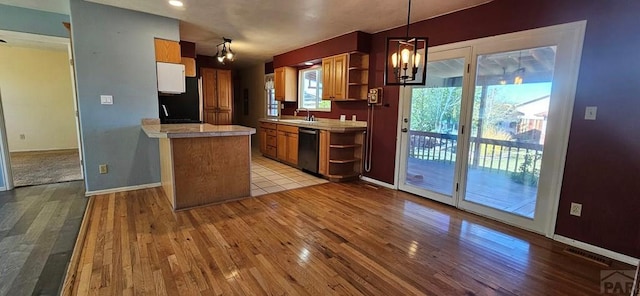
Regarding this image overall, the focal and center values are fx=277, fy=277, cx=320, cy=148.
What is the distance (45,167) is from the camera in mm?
4949

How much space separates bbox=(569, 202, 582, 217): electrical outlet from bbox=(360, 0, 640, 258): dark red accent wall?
34 millimetres

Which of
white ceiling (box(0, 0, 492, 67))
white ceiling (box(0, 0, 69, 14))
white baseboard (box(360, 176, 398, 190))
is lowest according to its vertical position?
white baseboard (box(360, 176, 398, 190))

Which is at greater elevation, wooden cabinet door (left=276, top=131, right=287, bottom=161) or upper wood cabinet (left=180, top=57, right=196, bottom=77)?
upper wood cabinet (left=180, top=57, right=196, bottom=77)

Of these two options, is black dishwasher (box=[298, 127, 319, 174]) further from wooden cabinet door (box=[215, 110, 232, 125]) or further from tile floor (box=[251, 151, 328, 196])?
wooden cabinet door (box=[215, 110, 232, 125])

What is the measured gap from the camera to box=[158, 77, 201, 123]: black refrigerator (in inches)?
173

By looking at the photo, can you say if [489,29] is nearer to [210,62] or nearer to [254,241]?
[254,241]

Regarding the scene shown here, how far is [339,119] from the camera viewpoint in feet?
17.2

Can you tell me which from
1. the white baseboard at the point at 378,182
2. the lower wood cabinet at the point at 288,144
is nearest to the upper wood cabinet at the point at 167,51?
the lower wood cabinet at the point at 288,144

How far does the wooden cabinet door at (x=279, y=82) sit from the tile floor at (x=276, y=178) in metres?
1.66

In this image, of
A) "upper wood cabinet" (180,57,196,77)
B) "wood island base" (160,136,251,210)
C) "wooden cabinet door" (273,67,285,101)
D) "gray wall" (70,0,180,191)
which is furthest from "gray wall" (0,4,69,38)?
"wooden cabinet door" (273,67,285,101)

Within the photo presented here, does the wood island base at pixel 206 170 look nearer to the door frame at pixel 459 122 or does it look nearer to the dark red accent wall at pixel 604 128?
the door frame at pixel 459 122

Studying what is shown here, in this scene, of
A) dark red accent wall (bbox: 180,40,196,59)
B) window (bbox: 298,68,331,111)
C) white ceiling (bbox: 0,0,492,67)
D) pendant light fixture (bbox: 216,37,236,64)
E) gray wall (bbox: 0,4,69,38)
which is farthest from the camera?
window (bbox: 298,68,331,111)

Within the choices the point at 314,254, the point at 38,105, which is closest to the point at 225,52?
the point at 314,254

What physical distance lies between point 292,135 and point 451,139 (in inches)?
116
